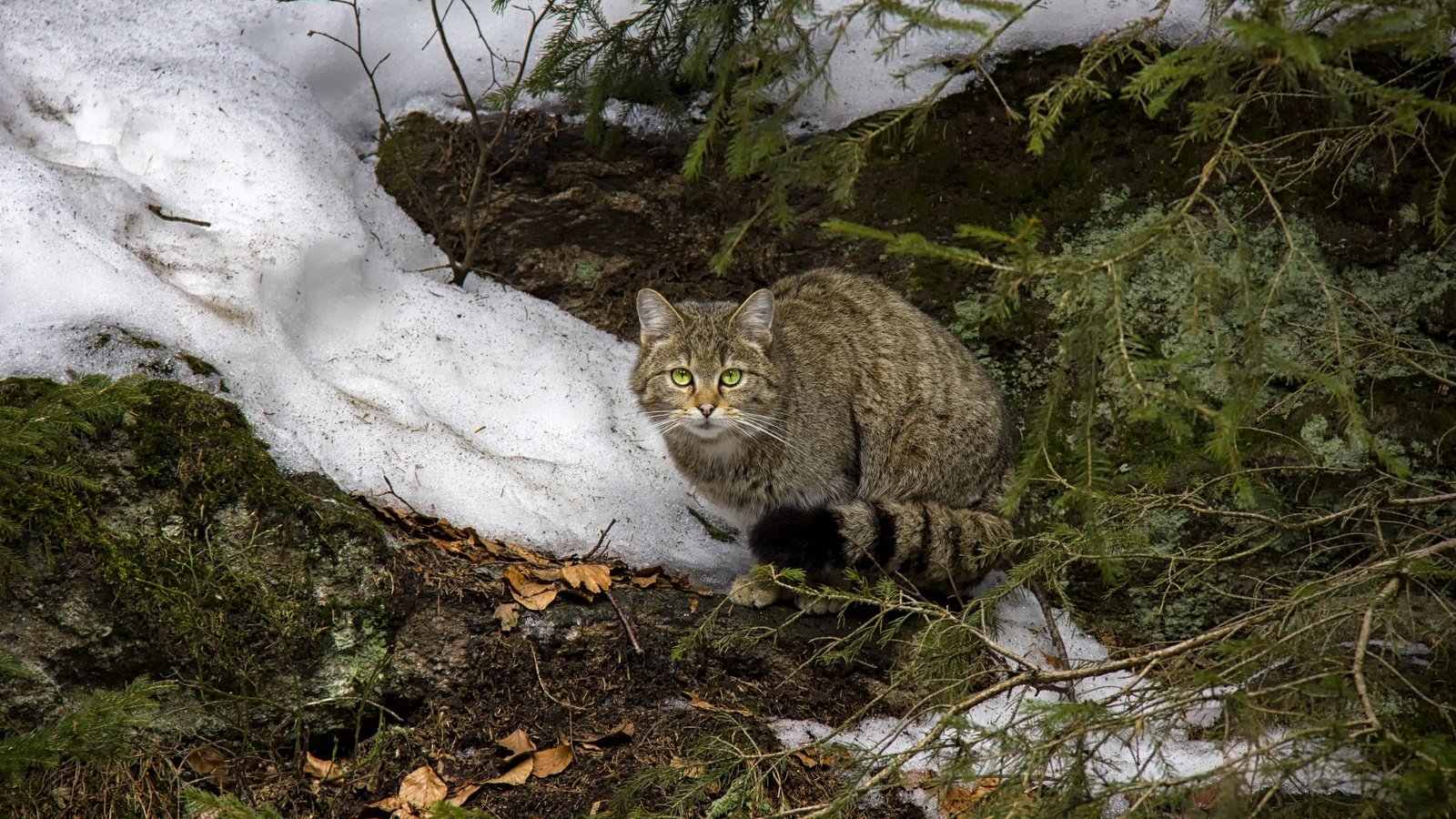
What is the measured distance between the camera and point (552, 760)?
3.71 metres

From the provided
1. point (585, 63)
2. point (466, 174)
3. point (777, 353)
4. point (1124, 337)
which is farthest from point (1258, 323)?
point (466, 174)

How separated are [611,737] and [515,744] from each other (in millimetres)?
359

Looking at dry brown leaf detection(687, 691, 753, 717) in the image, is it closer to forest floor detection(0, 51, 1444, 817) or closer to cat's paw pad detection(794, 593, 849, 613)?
forest floor detection(0, 51, 1444, 817)

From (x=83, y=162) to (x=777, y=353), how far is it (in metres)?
3.53

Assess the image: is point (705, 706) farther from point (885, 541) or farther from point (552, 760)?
point (885, 541)

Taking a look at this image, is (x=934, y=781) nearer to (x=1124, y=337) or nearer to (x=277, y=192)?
(x=1124, y=337)

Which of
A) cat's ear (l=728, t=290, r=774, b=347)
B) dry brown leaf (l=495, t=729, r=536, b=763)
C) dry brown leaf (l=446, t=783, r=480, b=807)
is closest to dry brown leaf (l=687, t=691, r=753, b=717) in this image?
dry brown leaf (l=495, t=729, r=536, b=763)

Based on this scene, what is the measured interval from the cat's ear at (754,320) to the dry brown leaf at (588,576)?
4.29ft

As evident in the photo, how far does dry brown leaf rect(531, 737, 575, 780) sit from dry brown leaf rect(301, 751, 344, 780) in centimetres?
67

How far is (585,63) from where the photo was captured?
205 inches

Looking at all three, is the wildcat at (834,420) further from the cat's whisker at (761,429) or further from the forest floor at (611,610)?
the forest floor at (611,610)

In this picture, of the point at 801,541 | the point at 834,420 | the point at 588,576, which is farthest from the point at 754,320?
the point at 588,576

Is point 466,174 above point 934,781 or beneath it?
above

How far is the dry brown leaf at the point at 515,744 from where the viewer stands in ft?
12.1
